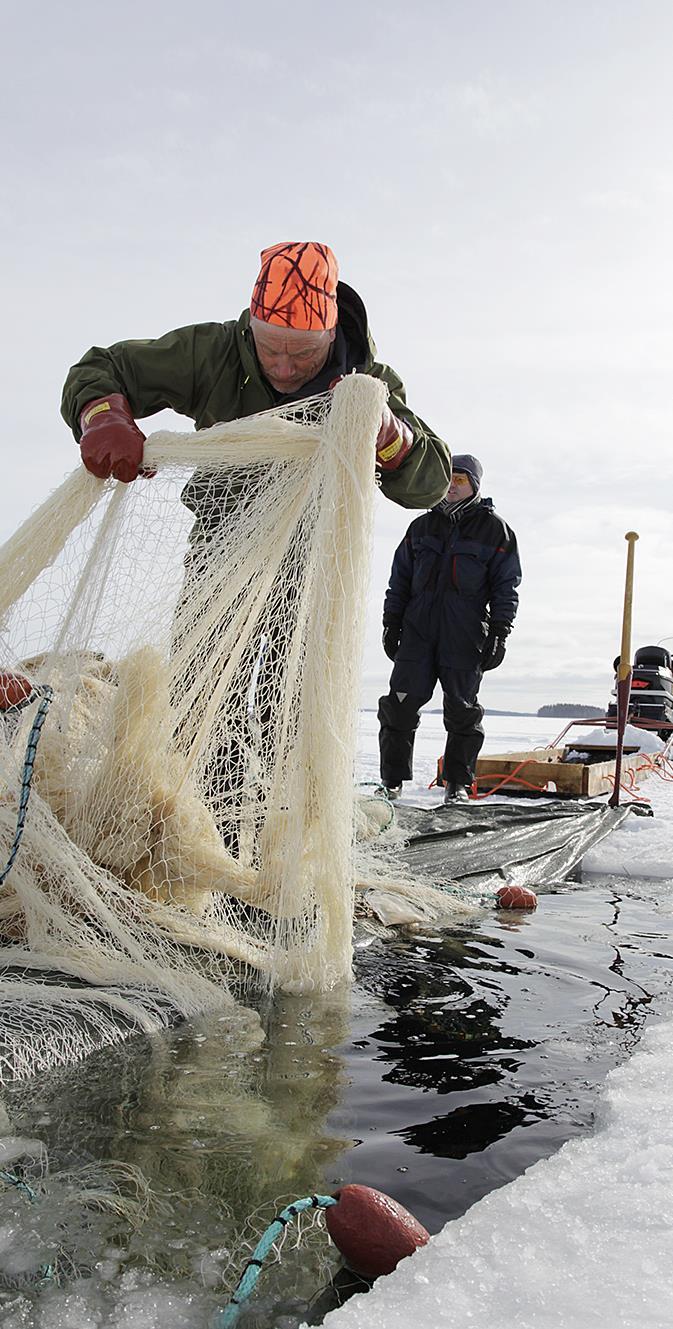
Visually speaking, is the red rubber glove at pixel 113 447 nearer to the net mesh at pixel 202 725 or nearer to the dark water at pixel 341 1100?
the net mesh at pixel 202 725

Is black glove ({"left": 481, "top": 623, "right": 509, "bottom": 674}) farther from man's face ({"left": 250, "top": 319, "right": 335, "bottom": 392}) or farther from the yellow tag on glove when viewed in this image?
the yellow tag on glove

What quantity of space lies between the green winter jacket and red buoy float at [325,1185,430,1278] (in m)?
2.15

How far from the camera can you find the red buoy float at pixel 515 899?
11.6 feet

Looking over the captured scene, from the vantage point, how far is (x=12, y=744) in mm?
2578

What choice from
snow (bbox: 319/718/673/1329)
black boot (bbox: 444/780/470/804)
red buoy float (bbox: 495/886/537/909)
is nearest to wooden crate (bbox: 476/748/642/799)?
black boot (bbox: 444/780/470/804)

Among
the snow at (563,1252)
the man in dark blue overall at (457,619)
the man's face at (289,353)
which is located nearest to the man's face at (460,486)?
the man in dark blue overall at (457,619)

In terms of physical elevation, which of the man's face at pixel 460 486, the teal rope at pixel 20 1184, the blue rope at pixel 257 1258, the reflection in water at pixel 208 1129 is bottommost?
the reflection in water at pixel 208 1129

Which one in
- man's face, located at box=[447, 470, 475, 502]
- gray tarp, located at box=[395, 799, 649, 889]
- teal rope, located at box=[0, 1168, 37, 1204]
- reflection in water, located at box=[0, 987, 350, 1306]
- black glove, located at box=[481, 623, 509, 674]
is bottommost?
reflection in water, located at box=[0, 987, 350, 1306]

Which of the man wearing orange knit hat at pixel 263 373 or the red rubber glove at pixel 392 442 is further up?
the man wearing orange knit hat at pixel 263 373

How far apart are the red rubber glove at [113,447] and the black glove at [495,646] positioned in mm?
4232

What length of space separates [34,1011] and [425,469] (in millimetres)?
1946

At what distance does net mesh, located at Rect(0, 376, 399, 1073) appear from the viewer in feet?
7.02

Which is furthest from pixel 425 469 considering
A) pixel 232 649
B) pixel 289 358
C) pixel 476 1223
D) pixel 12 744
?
pixel 476 1223

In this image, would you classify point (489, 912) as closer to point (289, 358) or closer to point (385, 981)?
point (385, 981)
